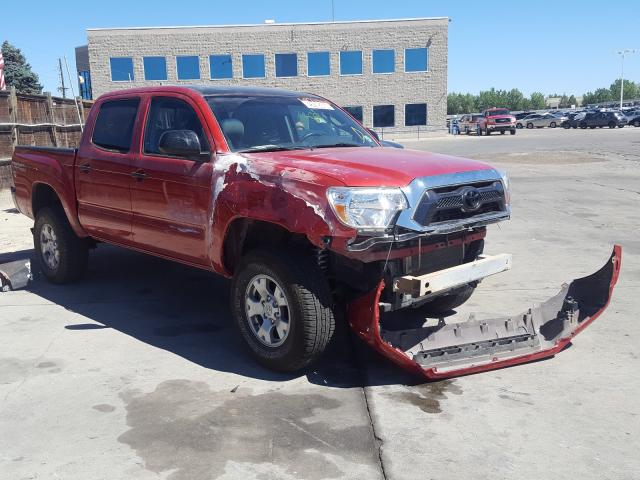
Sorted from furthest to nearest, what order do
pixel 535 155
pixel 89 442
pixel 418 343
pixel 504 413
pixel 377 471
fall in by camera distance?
pixel 535 155
pixel 418 343
pixel 504 413
pixel 89 442
pixel 377 471

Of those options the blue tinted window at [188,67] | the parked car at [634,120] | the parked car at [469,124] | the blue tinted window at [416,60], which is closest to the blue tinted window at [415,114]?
the blue tinted window at [416,60]

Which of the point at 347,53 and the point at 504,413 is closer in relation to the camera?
the point at 504,413

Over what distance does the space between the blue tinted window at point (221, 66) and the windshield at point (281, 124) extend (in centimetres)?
4652

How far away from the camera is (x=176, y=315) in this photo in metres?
6.19

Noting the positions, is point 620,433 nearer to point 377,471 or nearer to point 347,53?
point 377,471

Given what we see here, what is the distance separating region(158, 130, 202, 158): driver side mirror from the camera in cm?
495

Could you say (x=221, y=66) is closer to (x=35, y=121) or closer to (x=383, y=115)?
(x=383, y=115)

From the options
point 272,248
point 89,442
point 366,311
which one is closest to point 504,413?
point 366,311

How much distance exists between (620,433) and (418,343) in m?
1.36

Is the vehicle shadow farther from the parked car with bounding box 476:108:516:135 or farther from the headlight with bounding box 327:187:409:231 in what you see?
the parked car with bounding box 476:108:516:135

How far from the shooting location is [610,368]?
4.69 metres

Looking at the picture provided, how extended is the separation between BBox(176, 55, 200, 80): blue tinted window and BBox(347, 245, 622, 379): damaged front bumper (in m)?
48.5

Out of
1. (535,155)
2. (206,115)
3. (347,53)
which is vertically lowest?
(535,155)

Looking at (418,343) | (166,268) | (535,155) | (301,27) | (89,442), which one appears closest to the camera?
(89,442)
